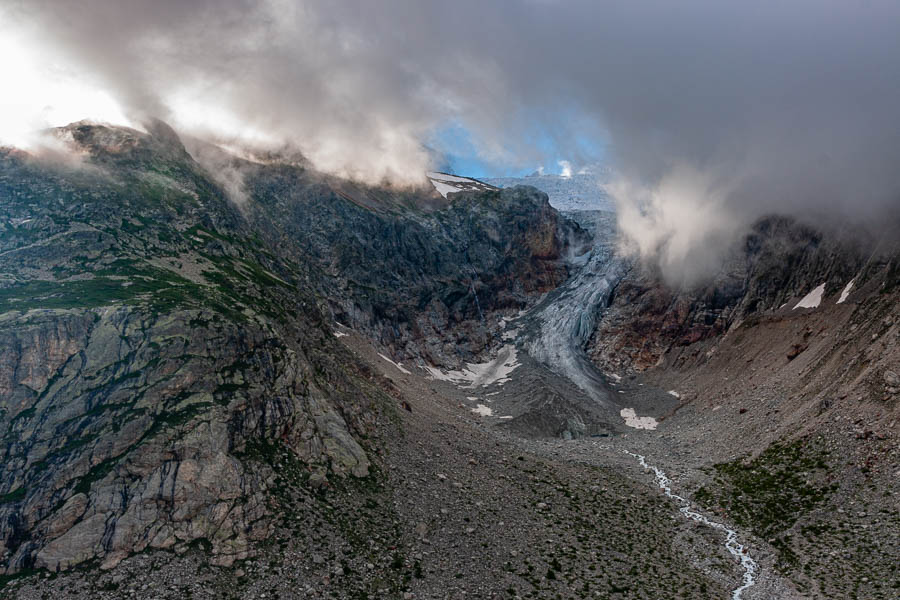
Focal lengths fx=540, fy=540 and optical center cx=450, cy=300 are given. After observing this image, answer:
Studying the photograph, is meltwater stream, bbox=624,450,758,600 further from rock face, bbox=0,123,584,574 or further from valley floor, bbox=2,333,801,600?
rock face, bbox=0,123,584,574

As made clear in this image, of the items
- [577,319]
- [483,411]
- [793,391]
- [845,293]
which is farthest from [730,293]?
[483,411]

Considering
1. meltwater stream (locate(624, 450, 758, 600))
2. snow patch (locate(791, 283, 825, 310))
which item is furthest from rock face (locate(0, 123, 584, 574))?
snow patch (locate(791, 283, 825, 310))

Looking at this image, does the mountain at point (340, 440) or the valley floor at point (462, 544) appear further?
the mountain at point (340, 440)

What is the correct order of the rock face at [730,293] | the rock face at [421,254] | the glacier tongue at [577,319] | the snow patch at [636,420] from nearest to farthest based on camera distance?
the snow patch at [636,420] < the rock face at [730,293] < the glacier tongue at [577,319] < the rock face at [421,254]

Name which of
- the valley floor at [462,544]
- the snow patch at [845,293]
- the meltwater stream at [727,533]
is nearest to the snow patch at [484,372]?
the valley floor at [462,544]

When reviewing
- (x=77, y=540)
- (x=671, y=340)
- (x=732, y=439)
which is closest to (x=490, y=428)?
(x=732, y=439)

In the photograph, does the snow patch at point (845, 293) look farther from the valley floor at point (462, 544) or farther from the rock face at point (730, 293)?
the valley floor at point (462, 544)

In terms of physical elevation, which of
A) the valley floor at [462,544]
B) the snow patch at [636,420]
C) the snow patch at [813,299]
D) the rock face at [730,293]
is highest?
the rock face at [730,293]

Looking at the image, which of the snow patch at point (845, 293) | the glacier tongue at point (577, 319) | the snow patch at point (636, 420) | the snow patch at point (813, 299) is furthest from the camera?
the glacier tongue at point (577, 319)

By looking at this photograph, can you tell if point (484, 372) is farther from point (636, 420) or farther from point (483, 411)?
point (636, 420)
